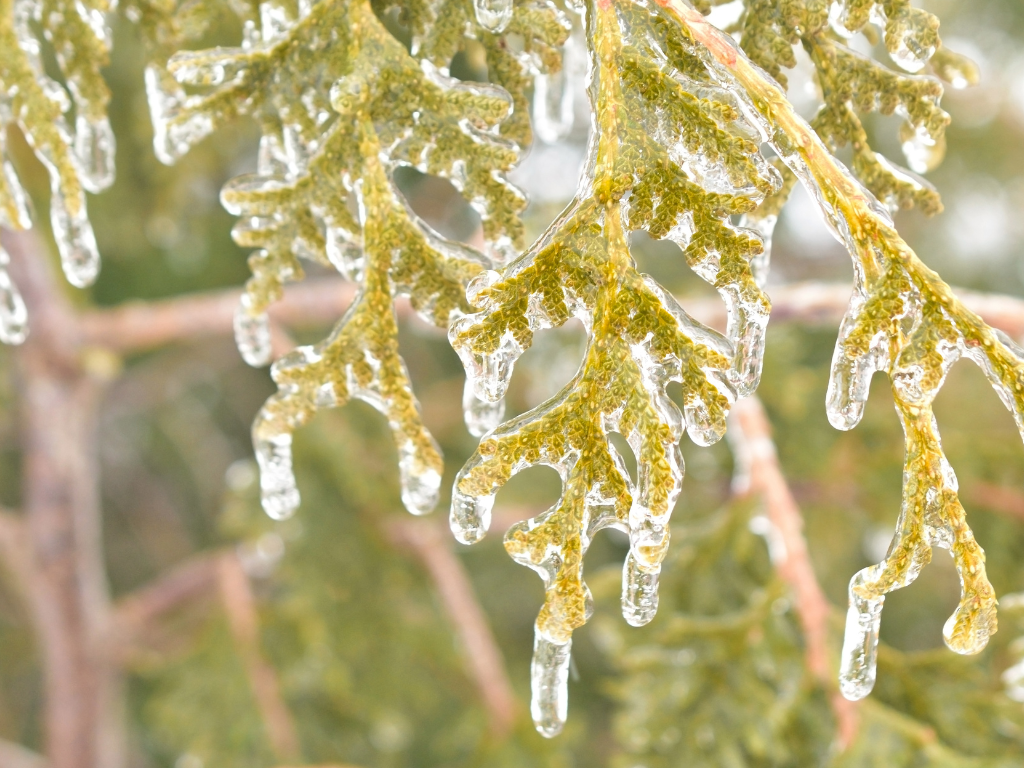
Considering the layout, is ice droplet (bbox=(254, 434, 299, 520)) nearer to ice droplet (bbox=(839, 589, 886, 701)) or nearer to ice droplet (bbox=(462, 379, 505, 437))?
ice droplet (bbox=(462, 379, 505, 437))

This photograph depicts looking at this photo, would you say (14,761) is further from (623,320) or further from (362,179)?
(623,320)

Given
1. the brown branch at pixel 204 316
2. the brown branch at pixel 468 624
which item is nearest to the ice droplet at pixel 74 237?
the brown branch at pixel 204 316

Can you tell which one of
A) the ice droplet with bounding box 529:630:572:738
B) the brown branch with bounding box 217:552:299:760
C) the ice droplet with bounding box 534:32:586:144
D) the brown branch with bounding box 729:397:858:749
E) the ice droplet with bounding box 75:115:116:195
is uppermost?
the ice droplet with bounding box 534:32:586:144

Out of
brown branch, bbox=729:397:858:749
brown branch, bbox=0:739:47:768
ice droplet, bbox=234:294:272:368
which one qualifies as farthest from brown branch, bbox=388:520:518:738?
ice droplet, bbox=234:294:272:368

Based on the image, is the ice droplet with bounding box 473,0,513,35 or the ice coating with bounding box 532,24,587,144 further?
the ice coating with bounding box 532,24,587,144

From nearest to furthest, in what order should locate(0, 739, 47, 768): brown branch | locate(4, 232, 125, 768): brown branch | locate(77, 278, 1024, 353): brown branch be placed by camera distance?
1. locate(77, 278, 1024, 353): brown branch
2. locate(4, 232, 125, 768): brown branch
3. locate(0, 739, 47, 768): brown branch

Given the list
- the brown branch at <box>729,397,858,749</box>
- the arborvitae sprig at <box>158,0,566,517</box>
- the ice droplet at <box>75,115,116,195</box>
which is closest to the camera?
the arborvitae sprig at <box>158,0,566,517</box>

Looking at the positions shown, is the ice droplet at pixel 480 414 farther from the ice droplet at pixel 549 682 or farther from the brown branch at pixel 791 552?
the brown branch at pixel 791 552

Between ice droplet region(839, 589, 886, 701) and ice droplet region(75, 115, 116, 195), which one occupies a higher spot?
ice droplet region(75, 115, 116, 195)
